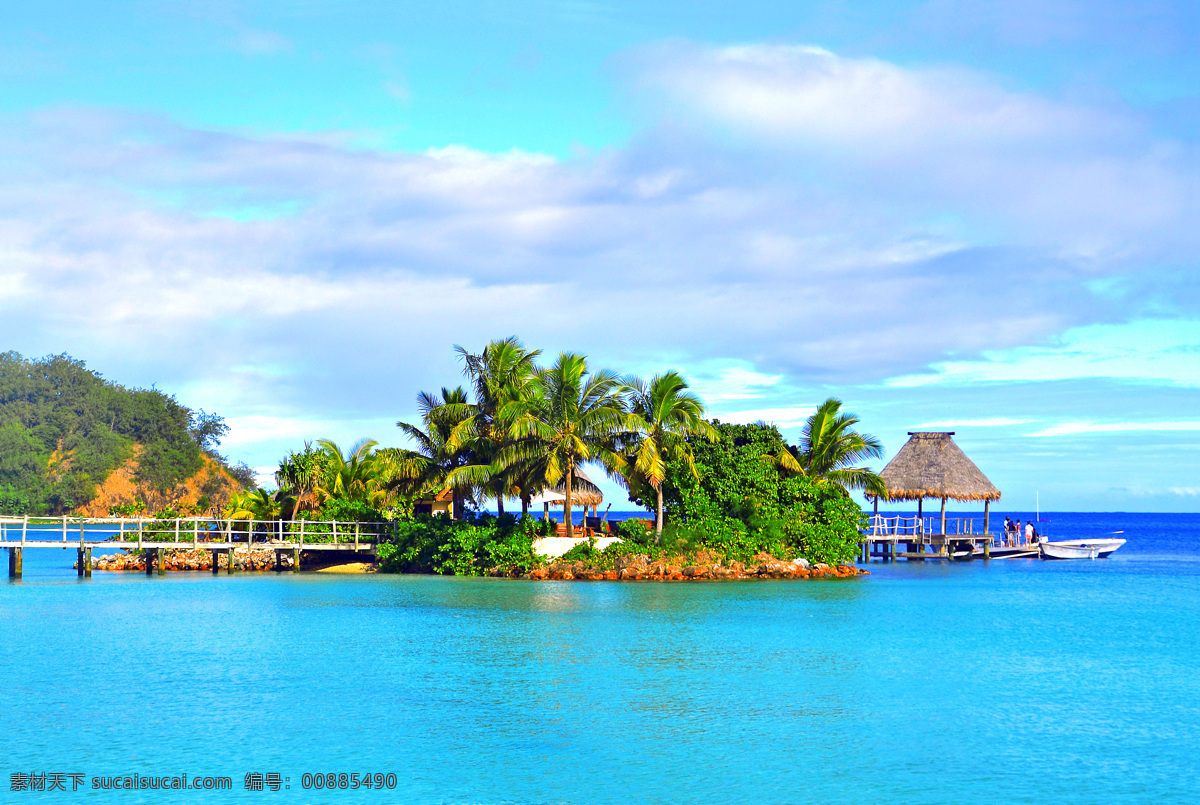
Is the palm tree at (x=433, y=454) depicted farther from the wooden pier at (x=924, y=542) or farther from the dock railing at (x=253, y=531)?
the wooden pier at (x=924, y=542)

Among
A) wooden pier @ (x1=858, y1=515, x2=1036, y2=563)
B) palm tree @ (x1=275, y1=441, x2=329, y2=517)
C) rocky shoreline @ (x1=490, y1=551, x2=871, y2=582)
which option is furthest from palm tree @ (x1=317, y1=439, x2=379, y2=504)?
wooden pier @ (x1=858, y1=515, x2=1036, y2=563)

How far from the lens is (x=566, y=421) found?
34.8m

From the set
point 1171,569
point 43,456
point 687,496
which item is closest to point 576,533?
point 687,496

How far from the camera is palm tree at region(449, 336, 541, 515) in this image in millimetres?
35969

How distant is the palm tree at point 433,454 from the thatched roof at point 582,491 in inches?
140

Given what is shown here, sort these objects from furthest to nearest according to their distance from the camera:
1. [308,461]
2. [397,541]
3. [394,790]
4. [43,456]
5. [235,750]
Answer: [43,456] → [308,461] → [397,541] → [235,750] → [394,790]

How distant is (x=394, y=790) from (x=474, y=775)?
0.92 meters

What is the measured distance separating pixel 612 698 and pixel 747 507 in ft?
73.7

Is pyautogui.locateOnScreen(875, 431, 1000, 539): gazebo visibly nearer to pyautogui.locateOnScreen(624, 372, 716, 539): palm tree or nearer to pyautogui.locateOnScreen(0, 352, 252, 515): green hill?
pyautogui.locateOnScreen(624, 372, 716, 539): palm tree

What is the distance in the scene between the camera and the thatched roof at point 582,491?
3681 centimetres

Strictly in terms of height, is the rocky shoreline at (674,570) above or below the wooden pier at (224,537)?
below

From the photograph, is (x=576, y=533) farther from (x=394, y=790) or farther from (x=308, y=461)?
(x=394, y=790)

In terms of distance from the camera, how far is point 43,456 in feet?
322

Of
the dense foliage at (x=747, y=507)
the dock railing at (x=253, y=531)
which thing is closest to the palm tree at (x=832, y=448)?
the dense foliage at (x=747, y=507)
